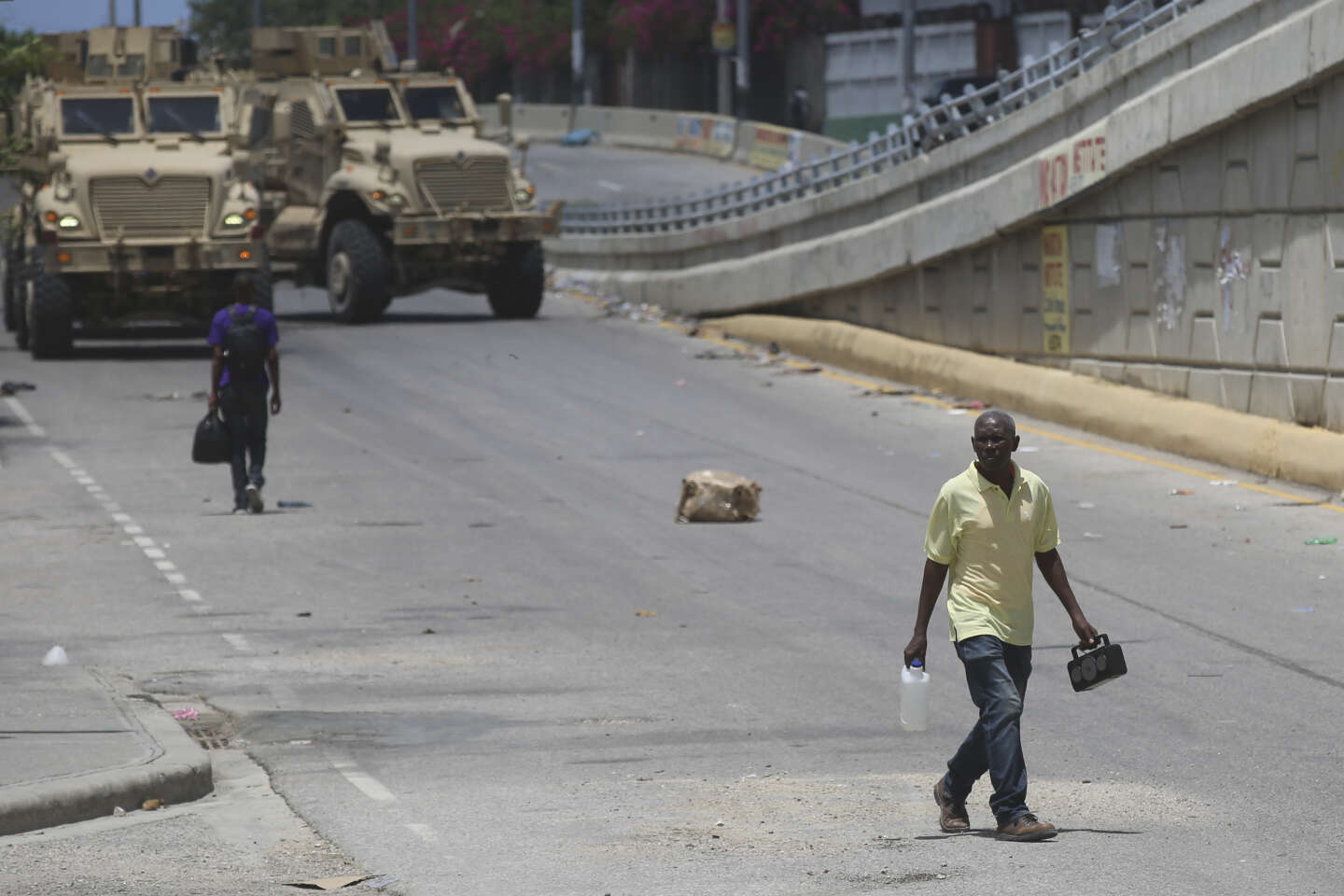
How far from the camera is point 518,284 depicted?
31094 millimetres

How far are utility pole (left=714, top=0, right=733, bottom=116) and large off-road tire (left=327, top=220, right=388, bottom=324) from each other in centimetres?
3186

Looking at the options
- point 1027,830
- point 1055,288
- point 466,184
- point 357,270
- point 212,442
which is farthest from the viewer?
point 357,270

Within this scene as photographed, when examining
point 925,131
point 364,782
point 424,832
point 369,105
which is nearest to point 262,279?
point 369,105

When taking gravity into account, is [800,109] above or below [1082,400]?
above

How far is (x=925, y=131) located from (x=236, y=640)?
16107 mm

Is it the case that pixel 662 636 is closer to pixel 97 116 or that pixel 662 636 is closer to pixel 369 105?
pixel 97 116

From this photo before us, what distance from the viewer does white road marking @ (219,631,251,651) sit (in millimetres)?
11703

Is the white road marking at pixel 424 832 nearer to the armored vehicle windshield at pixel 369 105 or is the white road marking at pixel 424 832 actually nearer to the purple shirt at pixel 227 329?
the purple shirt at pixel 227 329

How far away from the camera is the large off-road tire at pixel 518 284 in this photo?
30.8 metres

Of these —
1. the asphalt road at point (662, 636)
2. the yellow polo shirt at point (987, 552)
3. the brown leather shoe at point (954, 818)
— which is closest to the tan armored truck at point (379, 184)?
the asphalt road at point (662, 636)

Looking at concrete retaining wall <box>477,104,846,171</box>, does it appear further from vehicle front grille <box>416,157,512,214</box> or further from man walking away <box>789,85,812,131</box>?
vehicle front grille <box>416,157,512,214</box>

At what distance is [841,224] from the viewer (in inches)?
1093

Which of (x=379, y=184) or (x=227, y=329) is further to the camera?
(x=379, y=184)

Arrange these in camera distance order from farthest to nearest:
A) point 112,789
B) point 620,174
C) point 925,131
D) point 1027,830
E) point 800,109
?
point 800,109 < point 620,174 < point 925,131 < point 112,789 < point 1027,830
